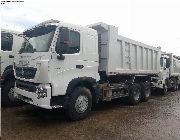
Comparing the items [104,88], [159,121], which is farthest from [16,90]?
[159,121]

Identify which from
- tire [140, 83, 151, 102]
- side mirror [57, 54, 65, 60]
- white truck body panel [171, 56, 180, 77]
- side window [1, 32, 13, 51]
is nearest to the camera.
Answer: side mirror [57, 54, 65, 60]

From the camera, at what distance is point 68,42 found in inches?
245

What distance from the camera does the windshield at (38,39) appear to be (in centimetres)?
621

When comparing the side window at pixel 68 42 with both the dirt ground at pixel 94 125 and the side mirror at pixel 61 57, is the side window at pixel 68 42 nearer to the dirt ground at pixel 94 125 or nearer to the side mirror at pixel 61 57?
the side mirror at pixel 61 57

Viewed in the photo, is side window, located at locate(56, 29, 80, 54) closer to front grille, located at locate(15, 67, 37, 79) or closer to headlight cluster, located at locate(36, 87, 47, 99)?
front grille, located at locate(15, 67, 37, 79)

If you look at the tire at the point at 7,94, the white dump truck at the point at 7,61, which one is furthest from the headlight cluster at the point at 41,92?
the tire at the point at 7,94

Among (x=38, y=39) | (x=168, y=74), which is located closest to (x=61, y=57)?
(x=38, y=39)

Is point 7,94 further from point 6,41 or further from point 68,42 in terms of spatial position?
point 68,42

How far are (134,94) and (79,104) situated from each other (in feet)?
13.0

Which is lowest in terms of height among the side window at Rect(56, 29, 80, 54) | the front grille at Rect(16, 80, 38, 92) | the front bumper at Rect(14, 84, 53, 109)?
the front bumper at Rect(14, 84, 53, 109)

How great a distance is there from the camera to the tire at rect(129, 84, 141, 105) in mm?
9788

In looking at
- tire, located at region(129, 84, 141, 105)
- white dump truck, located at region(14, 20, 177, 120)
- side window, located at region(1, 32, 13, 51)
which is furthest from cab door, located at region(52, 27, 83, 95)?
tire, located at region(129, 84, 141, 105)

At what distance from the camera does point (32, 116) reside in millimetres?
7242

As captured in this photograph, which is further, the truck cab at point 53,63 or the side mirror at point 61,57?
the side mirror at point 61,57
